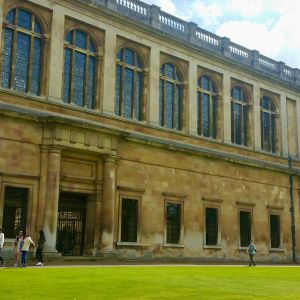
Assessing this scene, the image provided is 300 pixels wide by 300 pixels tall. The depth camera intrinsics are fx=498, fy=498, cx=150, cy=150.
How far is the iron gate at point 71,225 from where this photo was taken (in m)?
26.9

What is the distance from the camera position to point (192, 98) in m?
33.9

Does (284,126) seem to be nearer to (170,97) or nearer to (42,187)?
(170,97)

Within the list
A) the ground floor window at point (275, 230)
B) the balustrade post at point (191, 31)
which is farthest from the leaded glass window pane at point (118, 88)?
the ground floor window at point (275, 230)

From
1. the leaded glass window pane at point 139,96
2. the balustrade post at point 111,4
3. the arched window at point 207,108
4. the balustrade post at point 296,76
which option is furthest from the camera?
the balustrade post at point 296,76

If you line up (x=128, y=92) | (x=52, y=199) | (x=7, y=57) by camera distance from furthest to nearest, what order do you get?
(x=128, y=92) → (x=7, y=57) → (x=52, y=199)

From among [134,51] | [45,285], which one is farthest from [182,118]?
[45,285]

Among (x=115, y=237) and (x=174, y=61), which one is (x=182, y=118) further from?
(x=115, y=237)

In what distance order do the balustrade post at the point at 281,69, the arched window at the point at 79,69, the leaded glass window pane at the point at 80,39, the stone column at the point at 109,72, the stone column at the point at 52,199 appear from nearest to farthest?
the stone column at the point at 52,199 → the arched window at the point at 79,69 → the leaded glass window pane at the point at 80,39 → the stone column at the point at 109,72 → the balustrade post at the point at 281,69

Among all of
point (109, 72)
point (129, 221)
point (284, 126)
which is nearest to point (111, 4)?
point (109, 72)

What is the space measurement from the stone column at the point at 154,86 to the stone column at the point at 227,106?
6.42 metres

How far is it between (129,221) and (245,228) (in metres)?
10.5

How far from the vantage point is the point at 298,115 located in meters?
41.8

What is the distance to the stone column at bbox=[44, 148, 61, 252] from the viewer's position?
24.2 m

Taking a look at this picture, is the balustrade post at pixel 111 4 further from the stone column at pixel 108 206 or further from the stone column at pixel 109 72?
the stone column at pixel 108 206
